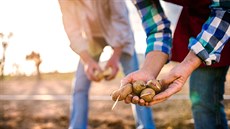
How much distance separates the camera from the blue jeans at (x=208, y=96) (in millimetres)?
2123

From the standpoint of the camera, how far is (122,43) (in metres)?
3.51

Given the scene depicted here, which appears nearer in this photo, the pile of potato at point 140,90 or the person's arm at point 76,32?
the pile of potato at point 140,90

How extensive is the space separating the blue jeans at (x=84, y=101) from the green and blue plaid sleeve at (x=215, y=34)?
5.77 ft

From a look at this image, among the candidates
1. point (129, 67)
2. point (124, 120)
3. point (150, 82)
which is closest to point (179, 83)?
point (150, 82)

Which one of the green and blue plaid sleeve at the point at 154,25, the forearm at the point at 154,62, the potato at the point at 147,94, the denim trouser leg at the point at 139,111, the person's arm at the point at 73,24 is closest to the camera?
the potato at the point at 147,94

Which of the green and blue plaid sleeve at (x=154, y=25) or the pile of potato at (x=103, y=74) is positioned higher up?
the green and blue plaid sleeve at (x=154, y=25)

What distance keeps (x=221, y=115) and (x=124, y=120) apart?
2.44m

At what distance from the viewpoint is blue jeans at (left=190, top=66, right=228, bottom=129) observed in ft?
6.97

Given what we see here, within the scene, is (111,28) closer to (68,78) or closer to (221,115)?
(221,115)

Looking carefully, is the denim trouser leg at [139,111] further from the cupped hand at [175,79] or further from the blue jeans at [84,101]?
the cupped hand at [175,79]

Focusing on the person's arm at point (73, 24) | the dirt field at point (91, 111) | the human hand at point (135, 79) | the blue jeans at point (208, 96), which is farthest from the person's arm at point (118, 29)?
the human hand at point (135, 79)

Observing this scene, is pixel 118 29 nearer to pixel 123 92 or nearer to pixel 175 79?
pixel 175 79

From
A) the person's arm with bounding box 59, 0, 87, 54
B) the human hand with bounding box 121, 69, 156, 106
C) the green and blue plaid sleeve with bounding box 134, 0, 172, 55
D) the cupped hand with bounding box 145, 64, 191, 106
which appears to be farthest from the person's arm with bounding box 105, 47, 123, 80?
the cupped hand with bounding box 145, 64, 191, 106

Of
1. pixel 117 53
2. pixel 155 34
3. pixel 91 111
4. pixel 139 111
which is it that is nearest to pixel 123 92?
pixel 155 34
